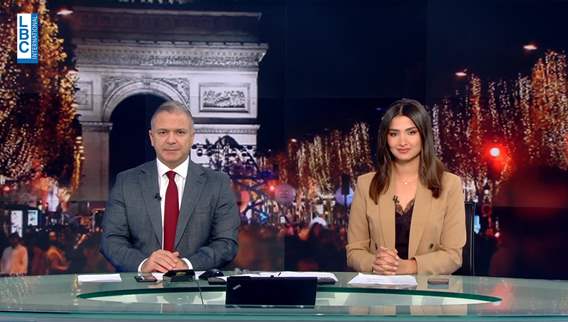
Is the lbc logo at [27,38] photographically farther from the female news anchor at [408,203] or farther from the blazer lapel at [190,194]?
the female news anchor at [408,203]

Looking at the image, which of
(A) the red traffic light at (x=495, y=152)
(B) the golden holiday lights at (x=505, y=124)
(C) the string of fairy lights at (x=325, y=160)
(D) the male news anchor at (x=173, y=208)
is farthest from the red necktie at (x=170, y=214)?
(A) the red traffic light at (x=495, y=152)

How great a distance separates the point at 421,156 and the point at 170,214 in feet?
2.82

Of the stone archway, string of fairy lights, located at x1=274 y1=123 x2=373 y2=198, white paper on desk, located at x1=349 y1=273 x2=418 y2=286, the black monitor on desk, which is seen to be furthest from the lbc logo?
the black monitor on desk

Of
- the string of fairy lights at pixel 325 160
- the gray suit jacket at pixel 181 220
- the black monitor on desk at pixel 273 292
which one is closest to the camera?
the black monitor on desk at pixel 273 292

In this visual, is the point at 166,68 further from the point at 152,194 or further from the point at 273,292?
the point at 273,292

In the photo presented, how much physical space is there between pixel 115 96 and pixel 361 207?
2.86 metres

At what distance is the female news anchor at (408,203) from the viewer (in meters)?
3.49

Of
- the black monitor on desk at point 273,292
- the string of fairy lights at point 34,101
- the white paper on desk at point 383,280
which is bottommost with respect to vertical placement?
the white paper on desk at point 383,280

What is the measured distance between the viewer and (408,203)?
3537mm

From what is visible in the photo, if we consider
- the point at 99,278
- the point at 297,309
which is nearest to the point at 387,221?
the point at 99,278

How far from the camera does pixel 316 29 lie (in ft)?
20.1

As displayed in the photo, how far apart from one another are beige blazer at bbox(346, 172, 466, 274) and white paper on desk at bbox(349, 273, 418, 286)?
0.43m

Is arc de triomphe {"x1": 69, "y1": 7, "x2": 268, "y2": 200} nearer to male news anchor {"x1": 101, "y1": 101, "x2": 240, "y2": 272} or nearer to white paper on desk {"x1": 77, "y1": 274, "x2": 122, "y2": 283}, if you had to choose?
male news anchor {"x1": 101, "y1": 101, "x2": 240, "y2": 272}

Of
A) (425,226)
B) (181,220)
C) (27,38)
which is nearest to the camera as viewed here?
(425,226)
